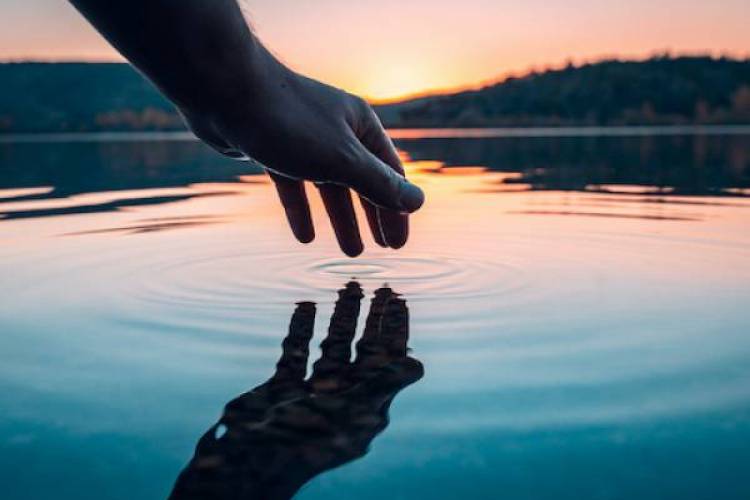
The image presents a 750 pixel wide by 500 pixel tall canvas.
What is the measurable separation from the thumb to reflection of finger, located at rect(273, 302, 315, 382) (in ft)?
1.67

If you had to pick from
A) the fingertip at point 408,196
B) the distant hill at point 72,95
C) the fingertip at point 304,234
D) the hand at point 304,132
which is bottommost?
the fingertip at point 304,234

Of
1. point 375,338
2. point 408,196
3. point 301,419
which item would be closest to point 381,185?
point 408,196

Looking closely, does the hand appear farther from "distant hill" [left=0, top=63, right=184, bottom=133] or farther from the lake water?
"distant hill" [left=0, top=63, right=184, bottom=133]

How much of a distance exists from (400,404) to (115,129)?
55.5 meters

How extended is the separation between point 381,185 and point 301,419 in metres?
0.52

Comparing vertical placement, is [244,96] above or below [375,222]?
above

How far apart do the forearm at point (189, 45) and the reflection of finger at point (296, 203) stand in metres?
0.55

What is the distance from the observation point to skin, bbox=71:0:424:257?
3.67 ft

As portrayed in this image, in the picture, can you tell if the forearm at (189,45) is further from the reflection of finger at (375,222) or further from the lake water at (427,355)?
the reflection of finger at (375,222)

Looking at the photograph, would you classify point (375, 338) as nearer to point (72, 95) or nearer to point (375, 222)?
point (375, 222)

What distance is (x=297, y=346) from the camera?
2.13 meters

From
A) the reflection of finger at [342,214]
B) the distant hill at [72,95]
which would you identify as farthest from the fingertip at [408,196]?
the distant hill at [72,95]

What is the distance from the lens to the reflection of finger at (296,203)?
1864 millimetres

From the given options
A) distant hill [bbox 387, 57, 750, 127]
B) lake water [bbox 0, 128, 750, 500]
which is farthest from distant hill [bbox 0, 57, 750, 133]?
lake water [bbox 0, 128, 750, 500]
